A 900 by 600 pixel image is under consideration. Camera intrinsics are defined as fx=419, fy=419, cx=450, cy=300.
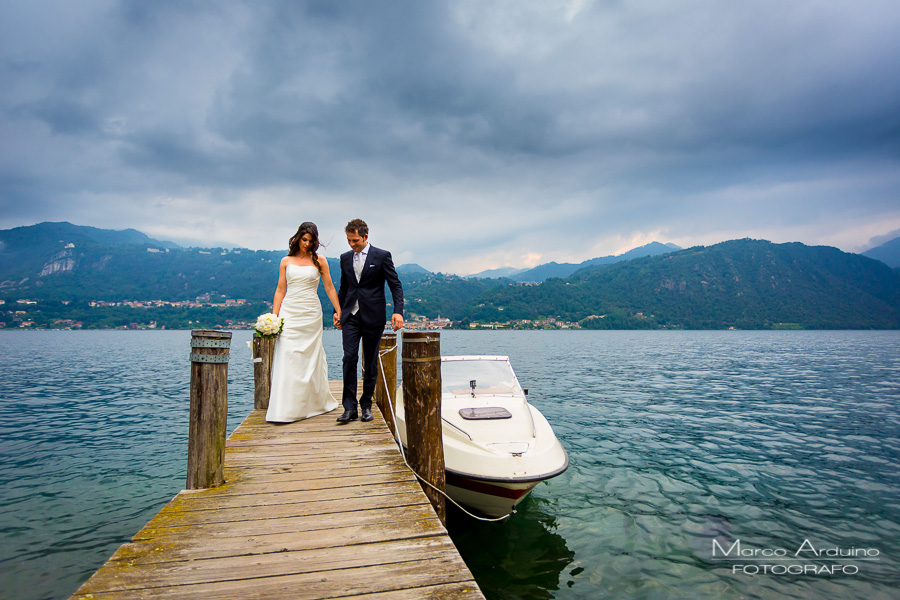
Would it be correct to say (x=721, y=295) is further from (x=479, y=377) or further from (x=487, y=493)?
(x=487, y=493)

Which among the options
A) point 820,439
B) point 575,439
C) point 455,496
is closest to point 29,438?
point 455,496

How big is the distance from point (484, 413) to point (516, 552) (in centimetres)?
199

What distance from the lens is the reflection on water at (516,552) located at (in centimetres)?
521

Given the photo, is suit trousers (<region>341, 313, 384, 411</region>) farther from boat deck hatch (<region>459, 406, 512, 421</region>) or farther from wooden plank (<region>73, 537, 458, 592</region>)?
wooden plank (<region>73, 537, 458, 592</region>)

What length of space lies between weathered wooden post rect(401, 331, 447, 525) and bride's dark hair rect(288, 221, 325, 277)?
2.78m

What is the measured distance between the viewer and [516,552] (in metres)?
6.02

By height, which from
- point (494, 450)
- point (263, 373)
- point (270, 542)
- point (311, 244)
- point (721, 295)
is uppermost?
point (721, 295)

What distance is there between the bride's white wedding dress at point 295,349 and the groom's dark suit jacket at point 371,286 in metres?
0.71

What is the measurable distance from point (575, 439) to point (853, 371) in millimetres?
29752

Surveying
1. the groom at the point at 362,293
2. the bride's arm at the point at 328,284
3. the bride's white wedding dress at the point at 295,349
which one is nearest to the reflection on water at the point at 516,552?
the groom at the point at 362,293

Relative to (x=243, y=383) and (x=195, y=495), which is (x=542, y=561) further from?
(x=243, y=383)

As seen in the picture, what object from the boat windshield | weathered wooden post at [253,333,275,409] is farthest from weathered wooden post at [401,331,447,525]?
weathered wooden post at [253,333,275,409]

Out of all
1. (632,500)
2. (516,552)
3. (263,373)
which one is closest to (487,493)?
(516,552)

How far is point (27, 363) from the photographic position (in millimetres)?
34781
